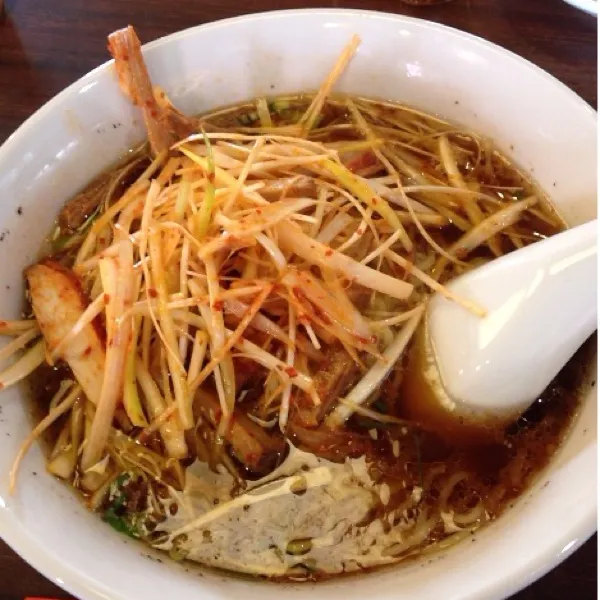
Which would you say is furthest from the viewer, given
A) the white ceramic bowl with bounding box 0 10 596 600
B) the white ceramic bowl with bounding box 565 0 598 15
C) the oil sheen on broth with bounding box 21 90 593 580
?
the white ceramic bowl with bounding box 565 0 598 15

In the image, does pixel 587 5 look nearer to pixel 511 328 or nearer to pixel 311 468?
pixel 511 328

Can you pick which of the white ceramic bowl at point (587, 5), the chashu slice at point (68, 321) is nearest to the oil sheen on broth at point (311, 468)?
the chashu slice at point (68, 321)

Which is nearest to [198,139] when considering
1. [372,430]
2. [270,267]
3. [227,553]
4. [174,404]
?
[270,267]

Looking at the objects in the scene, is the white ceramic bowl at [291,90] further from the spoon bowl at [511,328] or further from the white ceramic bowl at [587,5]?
the white ceramic bowl at [587,5]

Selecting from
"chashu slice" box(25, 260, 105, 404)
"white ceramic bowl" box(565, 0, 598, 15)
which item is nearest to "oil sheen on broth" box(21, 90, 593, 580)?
"chashu slice" box(25, 260, 105, 404)

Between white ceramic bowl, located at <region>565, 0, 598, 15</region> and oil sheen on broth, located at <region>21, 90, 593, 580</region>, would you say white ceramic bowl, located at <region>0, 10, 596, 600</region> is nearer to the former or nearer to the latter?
oil sheen on broth, located at <region>21, 90, 593, 580</region>

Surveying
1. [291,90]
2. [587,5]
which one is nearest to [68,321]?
[291,90]
